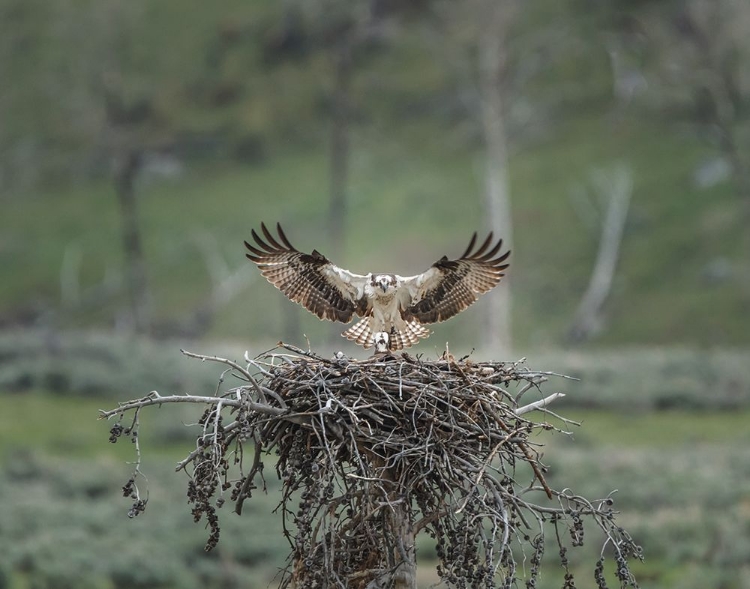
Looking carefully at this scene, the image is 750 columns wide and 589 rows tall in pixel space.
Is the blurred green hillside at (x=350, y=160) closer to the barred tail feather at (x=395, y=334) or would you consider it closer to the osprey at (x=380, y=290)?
the barred tail feather at (x=395, y=334)

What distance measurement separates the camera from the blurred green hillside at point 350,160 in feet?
146

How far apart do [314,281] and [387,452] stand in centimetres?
277

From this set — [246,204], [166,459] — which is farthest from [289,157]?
[166,459]

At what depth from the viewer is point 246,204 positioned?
5438 cm

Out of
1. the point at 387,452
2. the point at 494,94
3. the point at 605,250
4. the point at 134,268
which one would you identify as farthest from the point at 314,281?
the point at 605,250

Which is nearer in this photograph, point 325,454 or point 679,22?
point 325,454

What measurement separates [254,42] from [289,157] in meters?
9.28

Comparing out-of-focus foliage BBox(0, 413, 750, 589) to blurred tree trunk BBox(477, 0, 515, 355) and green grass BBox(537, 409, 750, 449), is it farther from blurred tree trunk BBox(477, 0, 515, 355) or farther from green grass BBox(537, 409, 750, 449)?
blurred tree trunk BBox(477, 0, 515, 355)

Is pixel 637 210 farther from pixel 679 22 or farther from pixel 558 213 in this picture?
pixel 679 22

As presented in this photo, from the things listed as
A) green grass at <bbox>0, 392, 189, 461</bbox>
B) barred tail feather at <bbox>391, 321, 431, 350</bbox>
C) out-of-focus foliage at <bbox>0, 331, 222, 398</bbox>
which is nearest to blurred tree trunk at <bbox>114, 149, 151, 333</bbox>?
out-of-focus foliage at <bbox>0, 331, 222, 398</bbox>

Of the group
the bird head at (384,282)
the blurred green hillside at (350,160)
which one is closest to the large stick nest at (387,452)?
the bird head at (384,282)

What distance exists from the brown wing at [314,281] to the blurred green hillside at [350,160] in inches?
1112

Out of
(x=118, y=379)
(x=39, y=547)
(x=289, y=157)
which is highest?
(x=289, y=157)

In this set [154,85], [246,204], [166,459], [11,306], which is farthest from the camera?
[154,85]
